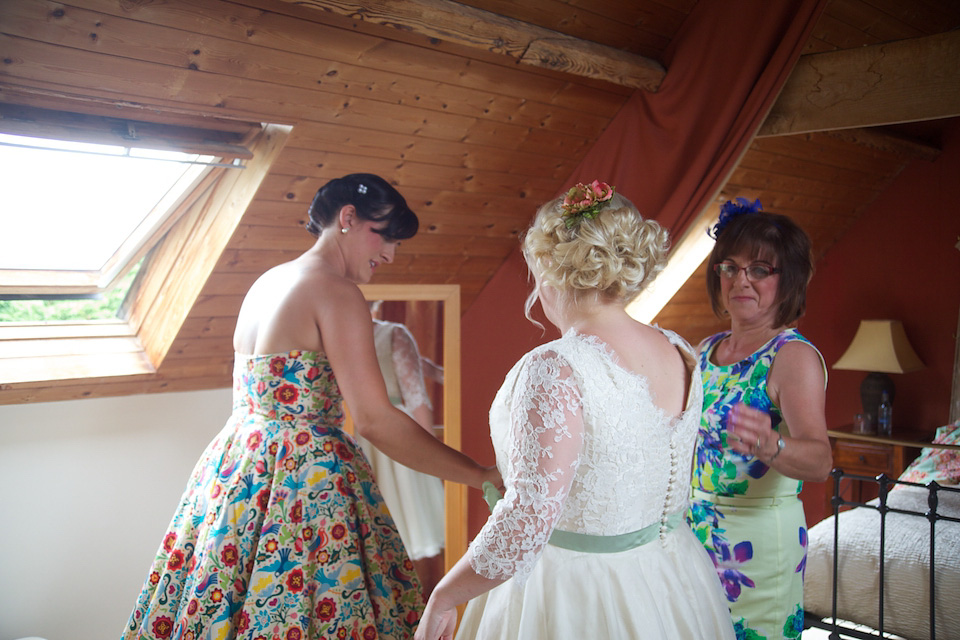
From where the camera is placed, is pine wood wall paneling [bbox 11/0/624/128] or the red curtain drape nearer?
pine wood wall paneling [bbox 11/0/624/128]

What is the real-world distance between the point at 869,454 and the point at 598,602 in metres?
3.50

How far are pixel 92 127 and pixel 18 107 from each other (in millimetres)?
198

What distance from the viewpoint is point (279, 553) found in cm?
174

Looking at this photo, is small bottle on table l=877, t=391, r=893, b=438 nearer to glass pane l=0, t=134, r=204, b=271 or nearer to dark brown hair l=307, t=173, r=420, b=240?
dark brown hair l=307, t=173, r=420, b=240

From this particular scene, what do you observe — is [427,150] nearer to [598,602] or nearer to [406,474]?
[406,474]

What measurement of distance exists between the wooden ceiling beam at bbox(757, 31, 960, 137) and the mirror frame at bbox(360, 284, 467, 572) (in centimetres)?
151

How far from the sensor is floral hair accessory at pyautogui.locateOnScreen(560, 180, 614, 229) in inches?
55.4

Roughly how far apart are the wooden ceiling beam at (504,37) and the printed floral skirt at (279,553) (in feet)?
3.78

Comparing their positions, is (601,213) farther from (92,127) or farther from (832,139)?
(832,139)

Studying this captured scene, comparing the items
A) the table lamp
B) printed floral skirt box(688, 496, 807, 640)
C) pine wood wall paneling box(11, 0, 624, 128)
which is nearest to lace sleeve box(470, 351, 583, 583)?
printed floral skirt box(688, 496, 807, 640)

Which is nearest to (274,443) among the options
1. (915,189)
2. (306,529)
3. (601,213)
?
(306,529)

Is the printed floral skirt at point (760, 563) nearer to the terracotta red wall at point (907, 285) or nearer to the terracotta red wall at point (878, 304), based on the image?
the terracotta red wall at point (878, 304)

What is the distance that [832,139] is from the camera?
4.07 meters

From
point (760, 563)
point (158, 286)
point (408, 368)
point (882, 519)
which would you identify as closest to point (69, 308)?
point (158, 286)
